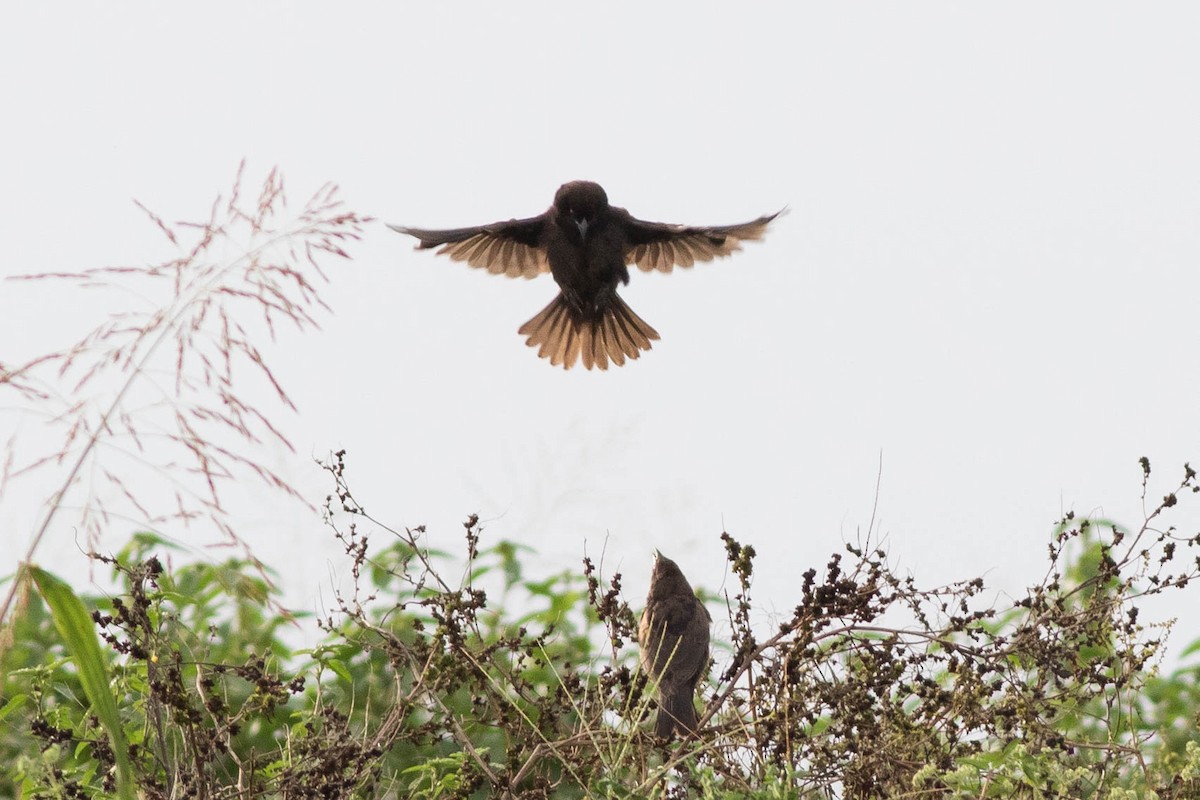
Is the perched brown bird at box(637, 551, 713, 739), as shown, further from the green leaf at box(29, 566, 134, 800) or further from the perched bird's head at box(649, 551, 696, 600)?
the green leaf at box(29, 566, 134, 800)

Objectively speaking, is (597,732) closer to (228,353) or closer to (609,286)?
(228,353)

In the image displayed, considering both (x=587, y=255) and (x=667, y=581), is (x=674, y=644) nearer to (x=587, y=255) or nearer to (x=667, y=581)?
(x=667, y=581)

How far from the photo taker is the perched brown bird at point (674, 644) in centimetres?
356

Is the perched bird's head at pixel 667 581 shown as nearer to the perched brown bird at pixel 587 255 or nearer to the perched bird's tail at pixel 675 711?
the perched bird's tail at pixel 675 711

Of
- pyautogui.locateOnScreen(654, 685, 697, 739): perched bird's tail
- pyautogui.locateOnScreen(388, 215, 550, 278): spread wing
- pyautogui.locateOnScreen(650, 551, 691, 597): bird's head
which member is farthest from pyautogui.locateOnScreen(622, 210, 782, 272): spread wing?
pyautogui.locateOnScreen(654, 685, 697, 739): perched bird's tail

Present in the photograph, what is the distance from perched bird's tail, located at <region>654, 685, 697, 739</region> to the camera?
138 inches

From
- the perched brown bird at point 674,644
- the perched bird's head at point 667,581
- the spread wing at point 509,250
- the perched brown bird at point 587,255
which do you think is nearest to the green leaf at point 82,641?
the perched brown bird at point 674,644

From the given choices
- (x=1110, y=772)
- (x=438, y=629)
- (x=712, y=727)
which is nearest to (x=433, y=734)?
(x=438, y=629)

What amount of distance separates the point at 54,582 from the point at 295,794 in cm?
85

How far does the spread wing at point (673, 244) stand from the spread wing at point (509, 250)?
50 cm

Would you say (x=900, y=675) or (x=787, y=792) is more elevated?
(x=900, y=675)

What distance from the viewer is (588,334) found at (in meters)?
7.43

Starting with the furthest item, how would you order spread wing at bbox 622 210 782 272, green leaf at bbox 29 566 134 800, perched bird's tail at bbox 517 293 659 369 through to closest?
perched bird's tail at bbox 517 293 659 369 < spread wing at bbox 622 210 782 272 < green leaf at bbox 29 566 134 800

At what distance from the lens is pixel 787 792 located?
9.07 feet
